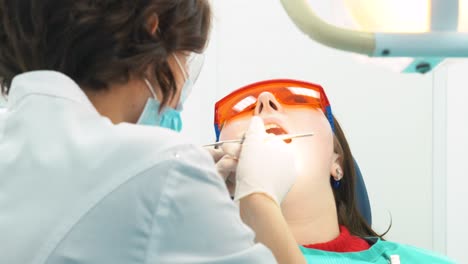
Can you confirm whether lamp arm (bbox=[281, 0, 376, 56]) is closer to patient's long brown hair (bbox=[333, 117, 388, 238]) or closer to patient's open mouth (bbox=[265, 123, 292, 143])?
patient's open mouth (bbox=[265, 123, 292, 143])

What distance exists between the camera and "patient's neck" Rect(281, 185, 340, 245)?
193 centimetres

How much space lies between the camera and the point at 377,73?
115 inches

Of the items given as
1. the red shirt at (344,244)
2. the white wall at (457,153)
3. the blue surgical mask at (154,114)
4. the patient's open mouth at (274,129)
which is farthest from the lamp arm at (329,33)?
the white wall at (457,153)

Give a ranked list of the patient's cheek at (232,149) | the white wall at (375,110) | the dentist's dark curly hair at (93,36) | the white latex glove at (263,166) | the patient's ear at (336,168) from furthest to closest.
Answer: the white wall at (375,110)
the patient's ear at (336,168)
the patient's cheek at (232,149)
the white latex glove at (263,166)
the dentist's dark curly hair at (93,36)

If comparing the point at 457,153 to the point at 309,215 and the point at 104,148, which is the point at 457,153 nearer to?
the point at 309,215

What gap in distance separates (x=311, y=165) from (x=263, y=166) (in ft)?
1.35

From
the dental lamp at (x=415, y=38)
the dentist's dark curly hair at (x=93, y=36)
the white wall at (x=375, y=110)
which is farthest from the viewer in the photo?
the white wall at (x=375, y=110)

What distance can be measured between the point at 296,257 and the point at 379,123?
1.49m

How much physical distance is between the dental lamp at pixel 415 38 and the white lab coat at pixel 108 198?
34 centimetres

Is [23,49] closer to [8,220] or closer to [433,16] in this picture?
[8,220]

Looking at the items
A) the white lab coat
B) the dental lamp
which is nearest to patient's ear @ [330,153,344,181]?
the white lab coat

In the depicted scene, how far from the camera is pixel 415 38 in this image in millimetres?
734

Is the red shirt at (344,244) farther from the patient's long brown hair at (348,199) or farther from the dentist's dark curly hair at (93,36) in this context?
the dentist's dark curly hair at (93,36)

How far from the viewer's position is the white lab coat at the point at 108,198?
3.12ft
